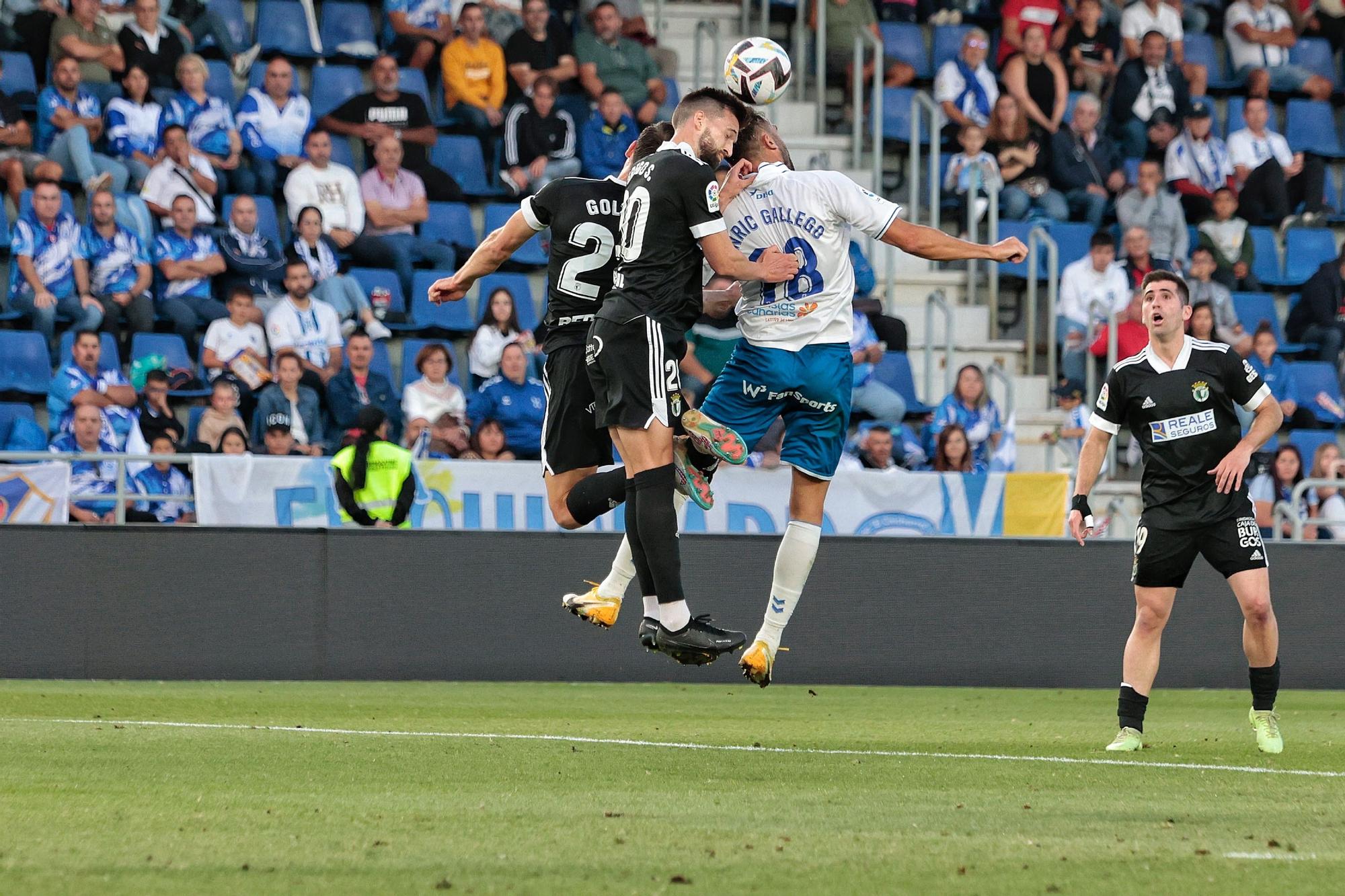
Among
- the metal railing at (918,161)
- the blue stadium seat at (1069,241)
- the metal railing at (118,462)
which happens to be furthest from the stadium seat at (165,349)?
the blue stadium seat at (1069,241)

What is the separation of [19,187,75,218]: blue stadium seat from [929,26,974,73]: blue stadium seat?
27.0 feet

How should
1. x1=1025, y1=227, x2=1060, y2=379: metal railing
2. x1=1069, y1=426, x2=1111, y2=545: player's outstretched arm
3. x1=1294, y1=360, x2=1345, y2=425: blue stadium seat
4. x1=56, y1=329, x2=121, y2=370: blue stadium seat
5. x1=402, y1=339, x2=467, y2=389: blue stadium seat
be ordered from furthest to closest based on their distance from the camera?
1. x1=1294, y1=360, x2=1345, y2=425: blue stadium seat
2. x1=1025, y1=227, x2=1060, y2=379: metal railing
3. x1=402, y1=339, x2=467, y2=389: blue stadium seat
4. x1=56, y1=329, x2=121, y2=370: blue stadium seat
5. x1=1069, y1=426, x2=1111, y2=545: player's outstretched arm

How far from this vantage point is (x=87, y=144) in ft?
46.1

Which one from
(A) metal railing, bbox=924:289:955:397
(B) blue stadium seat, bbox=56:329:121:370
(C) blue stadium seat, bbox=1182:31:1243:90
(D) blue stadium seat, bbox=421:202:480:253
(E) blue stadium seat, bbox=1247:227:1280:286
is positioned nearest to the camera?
(B) blue stadium seat, bbox=56:329:121:370

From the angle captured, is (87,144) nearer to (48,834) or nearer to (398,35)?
(398,35)

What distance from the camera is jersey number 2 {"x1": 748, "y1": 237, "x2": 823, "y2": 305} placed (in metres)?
7.16

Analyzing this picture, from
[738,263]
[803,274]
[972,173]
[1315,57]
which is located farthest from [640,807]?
[1315,57]

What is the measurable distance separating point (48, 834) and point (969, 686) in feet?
27.8

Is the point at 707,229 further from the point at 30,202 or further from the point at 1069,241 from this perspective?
the point at 1069,241

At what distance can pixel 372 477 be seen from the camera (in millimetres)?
11875

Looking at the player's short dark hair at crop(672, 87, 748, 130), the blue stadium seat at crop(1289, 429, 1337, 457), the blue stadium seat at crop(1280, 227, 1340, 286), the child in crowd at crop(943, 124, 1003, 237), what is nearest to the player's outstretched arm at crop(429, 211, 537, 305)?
the player's short dark hair at crop(672, 87, 748, 130)

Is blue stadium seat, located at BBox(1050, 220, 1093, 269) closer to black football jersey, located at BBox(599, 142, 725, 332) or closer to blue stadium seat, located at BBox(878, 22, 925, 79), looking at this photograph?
blue stadium seat, located at BBox(878, 22, 925, 79)

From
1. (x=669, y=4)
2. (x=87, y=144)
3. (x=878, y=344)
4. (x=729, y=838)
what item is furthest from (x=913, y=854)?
(x=669, y=4)

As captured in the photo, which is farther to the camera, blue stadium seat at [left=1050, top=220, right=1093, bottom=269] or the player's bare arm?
blue stadium seat at [left=1050, top=220, right=1093, bottom=269]
